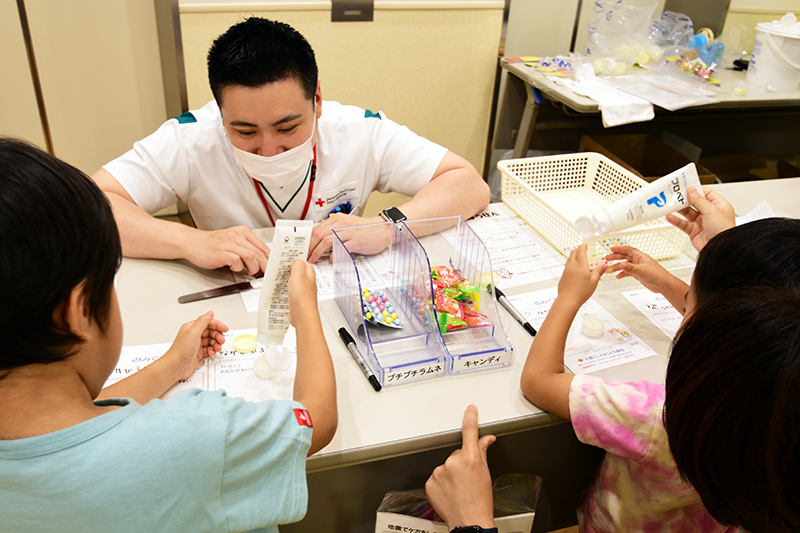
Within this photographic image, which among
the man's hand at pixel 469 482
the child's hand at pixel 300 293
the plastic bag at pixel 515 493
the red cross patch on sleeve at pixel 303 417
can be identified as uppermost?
the child's hand at pixel 300 293

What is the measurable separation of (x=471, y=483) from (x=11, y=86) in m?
2.66

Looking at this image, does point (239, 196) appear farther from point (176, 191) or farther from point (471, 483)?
point (471, 483)

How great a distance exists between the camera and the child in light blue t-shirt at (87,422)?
1.92 feet

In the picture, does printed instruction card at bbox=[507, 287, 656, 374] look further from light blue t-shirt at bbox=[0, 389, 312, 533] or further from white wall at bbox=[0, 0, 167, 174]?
white wall at bbox=[0, 0, 167, 174]

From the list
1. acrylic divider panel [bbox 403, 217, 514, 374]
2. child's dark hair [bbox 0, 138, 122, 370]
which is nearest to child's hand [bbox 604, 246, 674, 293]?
acrylic divider panel [bbox 403, 217, 514, 374]

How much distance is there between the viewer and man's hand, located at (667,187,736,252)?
1196 millimetres

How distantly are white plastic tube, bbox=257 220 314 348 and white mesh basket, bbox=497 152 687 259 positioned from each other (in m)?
0.70

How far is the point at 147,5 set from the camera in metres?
2.59

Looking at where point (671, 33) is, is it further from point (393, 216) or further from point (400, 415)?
point (400, 415)

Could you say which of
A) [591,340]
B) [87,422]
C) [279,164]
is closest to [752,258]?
[591,340]

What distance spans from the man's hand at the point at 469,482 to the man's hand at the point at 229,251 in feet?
1.88

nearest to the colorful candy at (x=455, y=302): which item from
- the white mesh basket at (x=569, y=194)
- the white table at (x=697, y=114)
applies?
the white mesh basket at (x=569, y=194)

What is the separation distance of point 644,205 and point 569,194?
1.77ft

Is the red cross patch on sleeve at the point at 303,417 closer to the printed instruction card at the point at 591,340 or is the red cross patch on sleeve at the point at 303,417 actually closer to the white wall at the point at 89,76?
the printed instruction card at the point at 591,340
